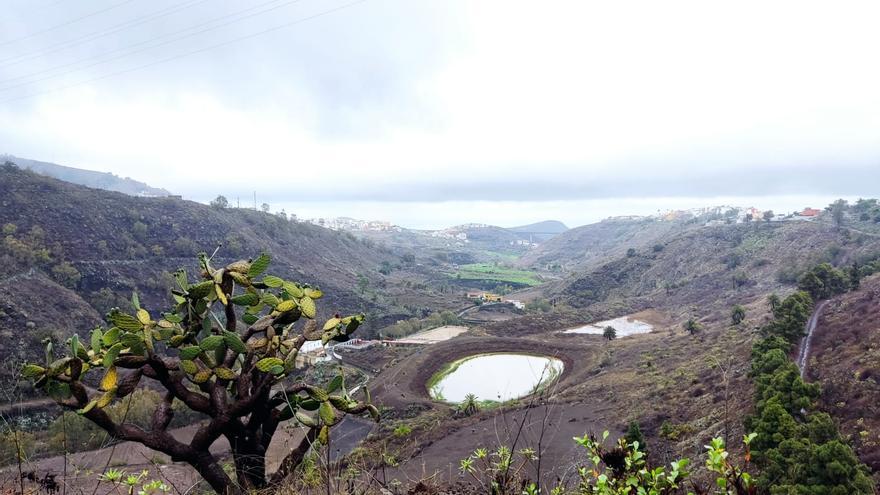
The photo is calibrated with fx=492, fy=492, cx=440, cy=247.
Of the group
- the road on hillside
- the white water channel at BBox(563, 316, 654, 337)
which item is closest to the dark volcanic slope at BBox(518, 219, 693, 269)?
the white water channel at BBox(563, 316, 654, 337)

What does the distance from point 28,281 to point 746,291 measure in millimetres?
54493

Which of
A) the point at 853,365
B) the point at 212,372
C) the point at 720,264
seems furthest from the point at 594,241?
the point at 212,372

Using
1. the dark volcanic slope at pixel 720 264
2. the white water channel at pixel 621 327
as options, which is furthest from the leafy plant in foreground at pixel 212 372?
the dark volcanic slope at pixel 720 264

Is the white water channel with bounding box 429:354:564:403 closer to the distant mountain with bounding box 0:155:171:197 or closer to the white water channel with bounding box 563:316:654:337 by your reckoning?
the white water channel with bounding box 563:316:654:337

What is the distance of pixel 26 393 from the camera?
24.1 metres

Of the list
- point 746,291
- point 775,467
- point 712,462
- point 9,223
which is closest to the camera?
point 712,462

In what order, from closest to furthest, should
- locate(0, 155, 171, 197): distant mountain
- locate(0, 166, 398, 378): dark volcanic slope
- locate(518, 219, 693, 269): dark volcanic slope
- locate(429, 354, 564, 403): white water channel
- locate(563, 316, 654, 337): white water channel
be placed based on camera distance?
locate(429, 354, 564, 403): white water channel < locate(0, 166, 398, 378): dark volcanic slope < locate(563, 316, 654, 337): white water channel < locate(518, 219, 693, 269): dark volcanic slope < locate(0, 155, 171, 197): distant mountain

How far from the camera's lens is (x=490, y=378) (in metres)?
29.4

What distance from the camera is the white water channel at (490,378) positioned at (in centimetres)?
2670

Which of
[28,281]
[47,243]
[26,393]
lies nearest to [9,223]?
[47,243]

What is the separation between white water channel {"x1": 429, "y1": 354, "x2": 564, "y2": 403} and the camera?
26.7m

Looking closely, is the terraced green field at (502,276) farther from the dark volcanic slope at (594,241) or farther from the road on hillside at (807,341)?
the road on hillside at (807,341)

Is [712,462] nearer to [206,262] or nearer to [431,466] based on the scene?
[206,262]

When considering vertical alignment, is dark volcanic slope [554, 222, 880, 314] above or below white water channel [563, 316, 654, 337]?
above
